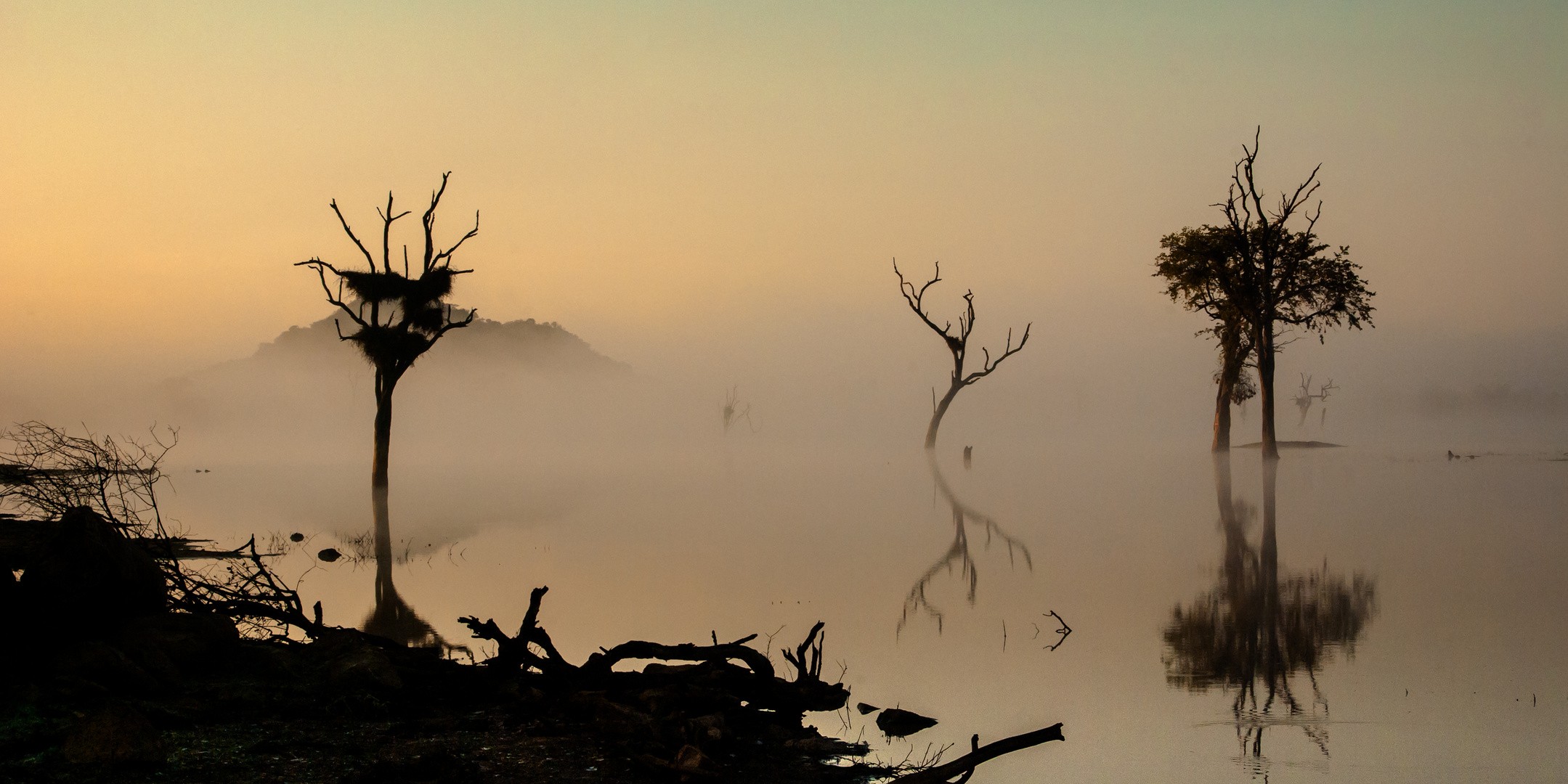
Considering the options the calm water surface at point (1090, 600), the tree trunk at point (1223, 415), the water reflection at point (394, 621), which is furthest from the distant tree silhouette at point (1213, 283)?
the water reflection at point (394, 621)

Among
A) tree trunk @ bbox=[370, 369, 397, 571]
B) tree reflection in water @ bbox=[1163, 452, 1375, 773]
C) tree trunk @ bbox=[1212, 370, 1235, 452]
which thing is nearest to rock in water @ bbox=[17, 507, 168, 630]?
tree reflection in water @ bbox=[1163, 452, 1375, 773]

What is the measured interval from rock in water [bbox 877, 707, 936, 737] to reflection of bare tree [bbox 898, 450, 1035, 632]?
3169mm

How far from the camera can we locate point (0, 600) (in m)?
6.78

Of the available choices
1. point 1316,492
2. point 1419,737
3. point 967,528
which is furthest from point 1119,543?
point 1316,492

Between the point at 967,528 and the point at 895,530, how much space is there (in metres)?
1.41

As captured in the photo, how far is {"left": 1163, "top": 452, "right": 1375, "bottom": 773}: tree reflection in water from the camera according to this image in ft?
23.3

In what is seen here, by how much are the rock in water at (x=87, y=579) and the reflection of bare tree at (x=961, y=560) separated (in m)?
6.11

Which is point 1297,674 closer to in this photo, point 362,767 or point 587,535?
point 362,767

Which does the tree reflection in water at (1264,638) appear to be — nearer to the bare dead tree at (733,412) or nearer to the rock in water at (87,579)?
the rock in water at (87,579)

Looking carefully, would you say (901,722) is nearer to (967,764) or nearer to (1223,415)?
(967,764)

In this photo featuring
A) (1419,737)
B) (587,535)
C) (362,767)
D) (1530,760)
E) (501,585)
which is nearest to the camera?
(362,767)

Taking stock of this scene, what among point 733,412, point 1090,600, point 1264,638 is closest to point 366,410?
point 733,412

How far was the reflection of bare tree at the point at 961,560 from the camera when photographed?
1127cm

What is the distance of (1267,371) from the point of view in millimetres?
40438
